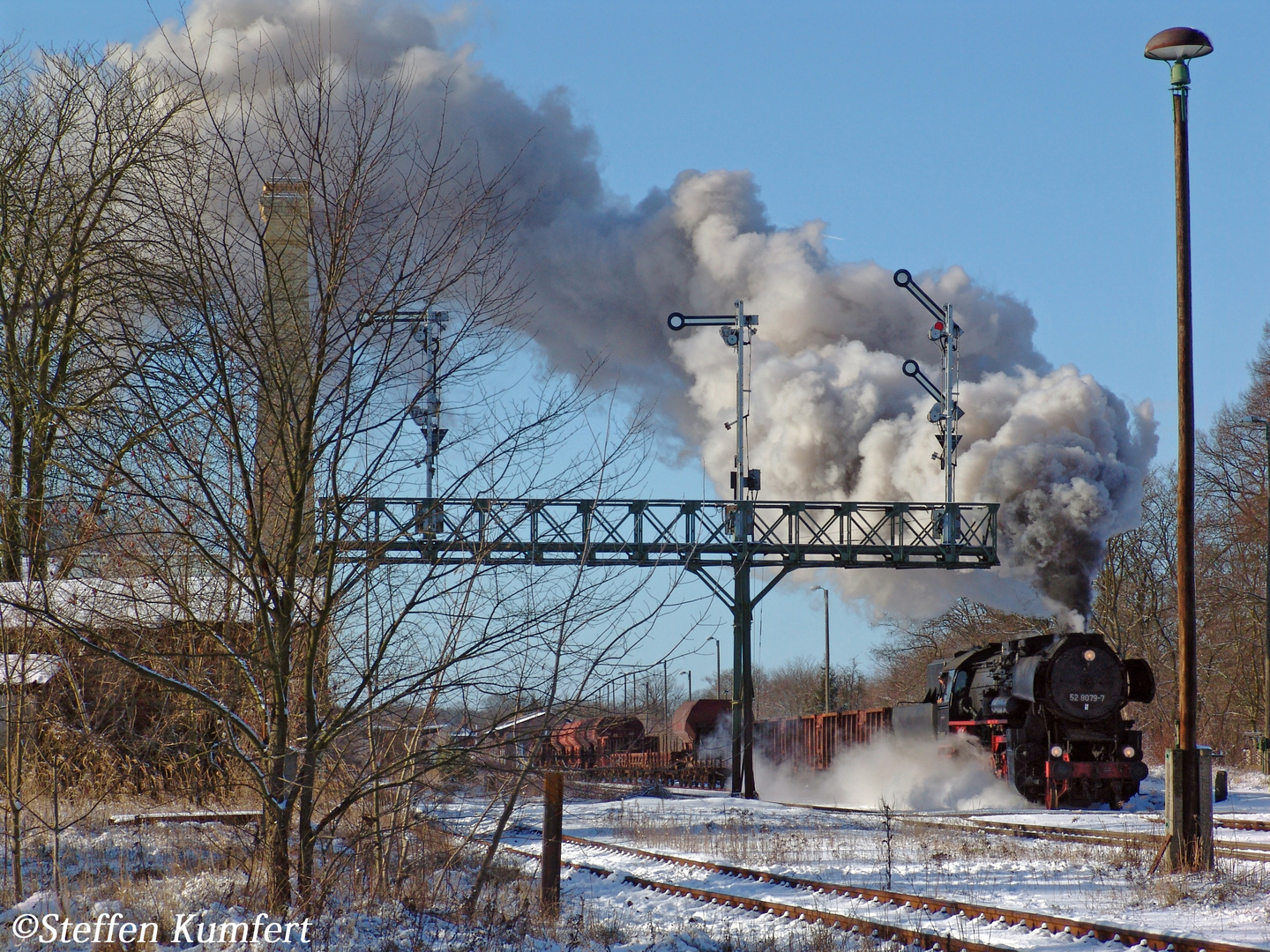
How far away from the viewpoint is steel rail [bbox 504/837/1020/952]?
8.18 m

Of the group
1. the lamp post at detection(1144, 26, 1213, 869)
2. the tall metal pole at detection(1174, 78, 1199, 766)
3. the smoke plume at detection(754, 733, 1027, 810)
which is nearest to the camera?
the lamp post at detection(1144, 26, 1213, 869)

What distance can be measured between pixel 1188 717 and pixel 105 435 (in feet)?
33.0

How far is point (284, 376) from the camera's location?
22.5 ft

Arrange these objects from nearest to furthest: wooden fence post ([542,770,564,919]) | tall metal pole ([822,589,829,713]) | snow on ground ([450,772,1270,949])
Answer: snow on ground ([450,772,1270,949]) < wooden fence post ([542,770,564,919]) < tall metal pole ([822,589,829,713])

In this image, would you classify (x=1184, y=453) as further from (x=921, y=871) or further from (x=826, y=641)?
(x=826, y=641)

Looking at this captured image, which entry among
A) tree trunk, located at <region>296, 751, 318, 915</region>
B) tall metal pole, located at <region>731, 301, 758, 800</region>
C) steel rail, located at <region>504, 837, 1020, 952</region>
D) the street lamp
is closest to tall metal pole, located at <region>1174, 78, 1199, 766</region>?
steel rail, located at <region>504, 837, 1020, 952</region>

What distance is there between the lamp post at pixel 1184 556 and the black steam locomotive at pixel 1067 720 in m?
7.43

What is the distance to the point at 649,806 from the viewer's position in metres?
22.1

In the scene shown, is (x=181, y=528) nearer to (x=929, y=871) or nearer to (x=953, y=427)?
(x=929, y=871)

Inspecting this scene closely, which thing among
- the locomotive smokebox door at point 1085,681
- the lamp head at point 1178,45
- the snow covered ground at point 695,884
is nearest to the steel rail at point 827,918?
the snow covered ground at point 695,884

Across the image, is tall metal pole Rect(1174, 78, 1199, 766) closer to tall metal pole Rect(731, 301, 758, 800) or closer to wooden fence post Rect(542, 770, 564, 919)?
wooden fence post Rect(542, 770, 564, 919)

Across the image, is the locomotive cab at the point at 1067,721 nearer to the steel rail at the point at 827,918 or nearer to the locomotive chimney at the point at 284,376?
the steel rail at the point at 827,918

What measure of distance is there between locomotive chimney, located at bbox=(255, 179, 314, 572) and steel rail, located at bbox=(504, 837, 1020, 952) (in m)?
4.80

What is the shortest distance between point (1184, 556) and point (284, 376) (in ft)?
31.1
